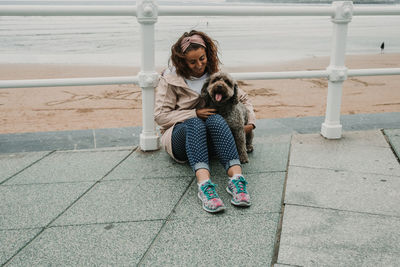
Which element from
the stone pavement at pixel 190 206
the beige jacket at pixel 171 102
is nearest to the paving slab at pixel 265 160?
the stone pavement at pixel 190 206

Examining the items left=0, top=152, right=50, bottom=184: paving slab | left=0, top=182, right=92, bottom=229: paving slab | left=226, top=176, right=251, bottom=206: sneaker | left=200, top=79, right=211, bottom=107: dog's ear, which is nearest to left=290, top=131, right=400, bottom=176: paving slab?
left=226, top=176, right=251, bottom=206: sneaker

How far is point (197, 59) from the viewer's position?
333 centimetres

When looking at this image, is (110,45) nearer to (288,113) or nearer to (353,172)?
(288,113)

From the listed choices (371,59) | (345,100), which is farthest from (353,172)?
(371,59)

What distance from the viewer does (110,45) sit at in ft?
60.4

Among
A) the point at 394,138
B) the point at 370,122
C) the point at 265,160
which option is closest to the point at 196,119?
the point at 265,160

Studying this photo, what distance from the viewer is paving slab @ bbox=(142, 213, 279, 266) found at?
212cm

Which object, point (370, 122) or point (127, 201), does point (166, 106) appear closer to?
point (127, 201)

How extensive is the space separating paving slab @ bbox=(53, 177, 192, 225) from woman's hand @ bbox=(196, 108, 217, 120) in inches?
19.5

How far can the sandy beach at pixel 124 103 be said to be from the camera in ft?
21.4

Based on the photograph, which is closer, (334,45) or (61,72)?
(334,45)

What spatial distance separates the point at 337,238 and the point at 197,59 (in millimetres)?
1708

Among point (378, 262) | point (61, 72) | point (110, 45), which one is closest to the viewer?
point (378, 262)

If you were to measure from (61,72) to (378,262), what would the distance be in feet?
38.3
